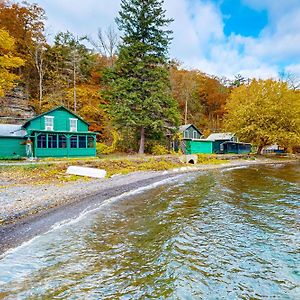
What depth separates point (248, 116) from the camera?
36344 millimetres

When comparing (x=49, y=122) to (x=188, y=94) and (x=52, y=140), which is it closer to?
(x=52, y=140)

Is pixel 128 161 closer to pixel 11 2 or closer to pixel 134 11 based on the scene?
pixel 134 11

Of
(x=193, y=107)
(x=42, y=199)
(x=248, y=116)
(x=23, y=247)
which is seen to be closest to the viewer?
(x=23, y=247)

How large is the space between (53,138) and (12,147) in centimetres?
398

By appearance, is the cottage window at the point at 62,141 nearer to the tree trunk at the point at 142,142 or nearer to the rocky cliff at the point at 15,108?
the tree trunk at the point at 142,142

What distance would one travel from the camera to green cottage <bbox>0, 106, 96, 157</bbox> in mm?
24062

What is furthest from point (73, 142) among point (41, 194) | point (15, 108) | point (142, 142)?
point (41, 194)

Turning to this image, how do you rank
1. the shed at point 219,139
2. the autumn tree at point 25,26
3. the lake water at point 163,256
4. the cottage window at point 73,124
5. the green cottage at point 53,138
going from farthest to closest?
the shed at point 219,139
the autumn tree at point 25,26
the cottage window at point 73,124
the green cottage at point 53,138
the lake water at point 163,256

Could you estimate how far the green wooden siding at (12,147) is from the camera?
942 inches

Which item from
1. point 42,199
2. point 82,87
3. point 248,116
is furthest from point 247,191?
point 82,87

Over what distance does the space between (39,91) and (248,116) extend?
31463 millimetres

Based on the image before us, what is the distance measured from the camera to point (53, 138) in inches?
993

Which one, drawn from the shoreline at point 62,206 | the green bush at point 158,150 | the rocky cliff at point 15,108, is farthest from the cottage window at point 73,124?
the shoreline at point 62,206

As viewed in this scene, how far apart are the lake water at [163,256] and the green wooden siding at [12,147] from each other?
1865 cm
